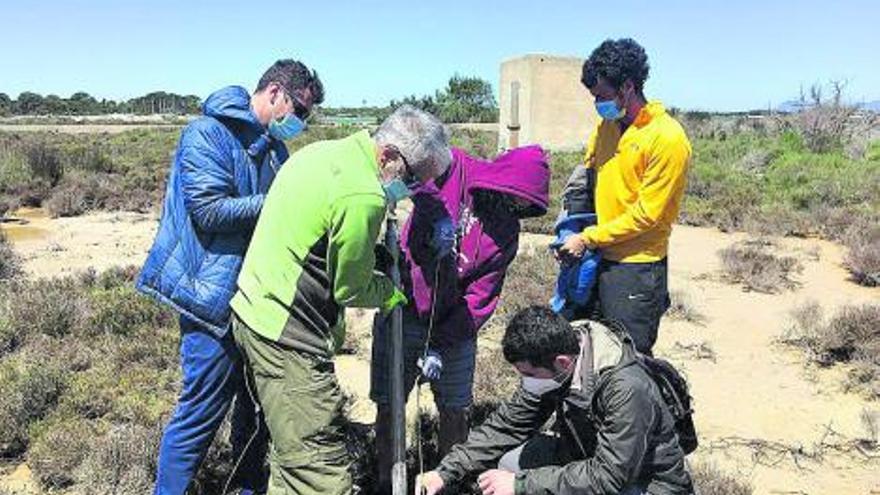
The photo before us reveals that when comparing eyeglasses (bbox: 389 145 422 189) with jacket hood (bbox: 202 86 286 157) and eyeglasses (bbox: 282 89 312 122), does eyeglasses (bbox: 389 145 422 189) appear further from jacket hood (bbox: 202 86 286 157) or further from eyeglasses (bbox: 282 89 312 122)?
jacket hood (bbox: 202 86 286 157)

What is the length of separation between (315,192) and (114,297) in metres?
5.76

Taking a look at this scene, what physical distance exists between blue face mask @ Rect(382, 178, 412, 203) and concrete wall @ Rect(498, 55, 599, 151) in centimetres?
2316

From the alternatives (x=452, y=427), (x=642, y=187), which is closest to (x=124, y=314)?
A: (x=452, y=427)

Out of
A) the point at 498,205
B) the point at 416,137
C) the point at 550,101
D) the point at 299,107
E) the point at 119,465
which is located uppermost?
the point at 550,101

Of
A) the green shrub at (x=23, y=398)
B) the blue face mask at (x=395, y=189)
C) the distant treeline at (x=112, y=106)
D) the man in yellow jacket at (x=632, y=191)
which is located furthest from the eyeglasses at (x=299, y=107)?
the distant treeline at (x=112, y=106)

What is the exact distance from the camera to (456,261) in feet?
12.1

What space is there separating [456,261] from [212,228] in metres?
1.07

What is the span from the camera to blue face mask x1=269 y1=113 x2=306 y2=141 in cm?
327

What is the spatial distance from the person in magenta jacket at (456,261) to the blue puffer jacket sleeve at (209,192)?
723mm

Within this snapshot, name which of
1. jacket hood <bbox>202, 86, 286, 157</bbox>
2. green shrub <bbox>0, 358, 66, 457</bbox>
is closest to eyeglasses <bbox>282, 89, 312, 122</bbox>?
jacket hood <bbox>202, 86, 286, 157</bbox>

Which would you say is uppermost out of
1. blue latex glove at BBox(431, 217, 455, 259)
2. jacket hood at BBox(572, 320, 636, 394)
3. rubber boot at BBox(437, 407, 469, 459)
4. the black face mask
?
the black face mask

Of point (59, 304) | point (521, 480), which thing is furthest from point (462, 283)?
point (59, 304)

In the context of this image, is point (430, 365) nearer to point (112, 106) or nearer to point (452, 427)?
point (452, 427)

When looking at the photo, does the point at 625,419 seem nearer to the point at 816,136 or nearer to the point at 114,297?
the point at 114,297
